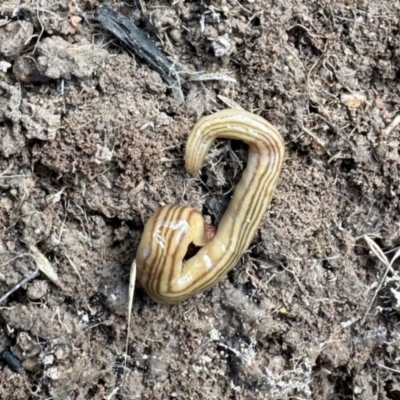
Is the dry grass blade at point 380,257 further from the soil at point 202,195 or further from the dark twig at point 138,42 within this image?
the dark twig at point 138,42

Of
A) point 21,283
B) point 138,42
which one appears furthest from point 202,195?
point 21,283

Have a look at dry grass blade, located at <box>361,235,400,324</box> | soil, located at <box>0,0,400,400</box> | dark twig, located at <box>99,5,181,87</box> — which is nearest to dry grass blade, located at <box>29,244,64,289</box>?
soil, located at <box>0,0,400,400</box>

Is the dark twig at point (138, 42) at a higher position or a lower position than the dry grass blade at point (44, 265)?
higher

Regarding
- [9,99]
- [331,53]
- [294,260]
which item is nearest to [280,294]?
[294,260]

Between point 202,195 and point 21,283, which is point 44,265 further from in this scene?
point 202,195

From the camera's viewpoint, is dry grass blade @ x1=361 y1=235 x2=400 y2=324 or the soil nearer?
the soil

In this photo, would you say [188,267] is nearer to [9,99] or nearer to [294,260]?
[294,260]

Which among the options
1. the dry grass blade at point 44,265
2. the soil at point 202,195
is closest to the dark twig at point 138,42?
the soil at point 202,195

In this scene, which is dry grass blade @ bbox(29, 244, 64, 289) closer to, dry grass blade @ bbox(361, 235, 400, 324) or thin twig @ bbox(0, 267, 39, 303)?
thin twig @ bbox(0, 267, 39, 303)
